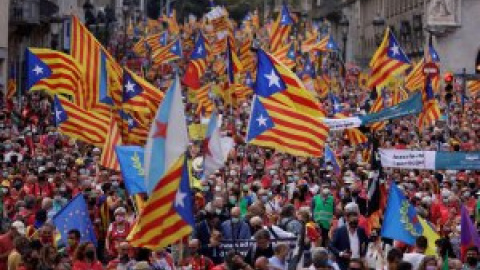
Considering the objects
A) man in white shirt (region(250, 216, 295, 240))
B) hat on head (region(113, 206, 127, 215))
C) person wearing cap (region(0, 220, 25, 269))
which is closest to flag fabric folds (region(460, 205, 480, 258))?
man in white shirt (region(250, 216, 295, 240))

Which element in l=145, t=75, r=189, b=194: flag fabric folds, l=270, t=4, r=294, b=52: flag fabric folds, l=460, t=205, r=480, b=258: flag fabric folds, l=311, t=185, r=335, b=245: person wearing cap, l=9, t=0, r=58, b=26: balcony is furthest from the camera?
l=9, t=0, r=58, b=26: balcony

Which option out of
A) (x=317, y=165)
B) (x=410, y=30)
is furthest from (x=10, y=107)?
Result: (x=410, y=30)

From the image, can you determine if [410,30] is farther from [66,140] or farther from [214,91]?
[66,140]

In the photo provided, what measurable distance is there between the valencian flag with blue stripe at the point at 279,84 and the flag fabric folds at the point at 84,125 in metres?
4.26

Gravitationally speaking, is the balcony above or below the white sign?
above

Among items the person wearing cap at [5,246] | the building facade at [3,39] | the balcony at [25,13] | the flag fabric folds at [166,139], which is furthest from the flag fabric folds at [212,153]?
the balcony at [25,13]

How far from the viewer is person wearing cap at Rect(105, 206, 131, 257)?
18984 millimetres

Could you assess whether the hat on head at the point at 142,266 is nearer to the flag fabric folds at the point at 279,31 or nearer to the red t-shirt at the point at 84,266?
the red t-shirt at the point at 84,266

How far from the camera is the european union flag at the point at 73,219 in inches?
705

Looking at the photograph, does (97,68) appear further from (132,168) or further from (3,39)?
(3,39)

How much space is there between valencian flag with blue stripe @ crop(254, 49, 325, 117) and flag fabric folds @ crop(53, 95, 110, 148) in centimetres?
426

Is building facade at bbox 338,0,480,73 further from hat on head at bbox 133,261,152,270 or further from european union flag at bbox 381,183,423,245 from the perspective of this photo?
hat on head at bbox 133,261,152,270

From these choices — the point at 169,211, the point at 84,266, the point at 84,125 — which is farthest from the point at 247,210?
the point at 169,211

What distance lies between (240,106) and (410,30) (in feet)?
93.7
